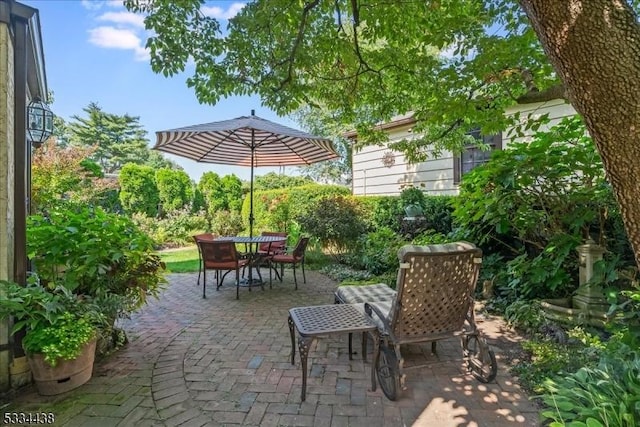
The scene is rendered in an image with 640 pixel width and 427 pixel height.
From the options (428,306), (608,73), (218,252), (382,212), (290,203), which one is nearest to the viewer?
(608,73)

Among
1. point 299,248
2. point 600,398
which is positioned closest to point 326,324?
point 600,398

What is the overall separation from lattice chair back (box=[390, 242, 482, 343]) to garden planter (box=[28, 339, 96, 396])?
8.34 feet

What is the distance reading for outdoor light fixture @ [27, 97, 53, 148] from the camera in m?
4.16

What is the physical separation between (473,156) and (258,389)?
6779 mm

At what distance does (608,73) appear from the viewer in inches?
49.1

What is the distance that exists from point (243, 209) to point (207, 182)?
6.39ft

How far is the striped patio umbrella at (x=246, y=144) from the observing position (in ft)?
16.9

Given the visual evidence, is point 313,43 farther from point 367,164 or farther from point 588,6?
point 367,164

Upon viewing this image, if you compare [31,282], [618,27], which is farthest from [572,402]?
[31,282]

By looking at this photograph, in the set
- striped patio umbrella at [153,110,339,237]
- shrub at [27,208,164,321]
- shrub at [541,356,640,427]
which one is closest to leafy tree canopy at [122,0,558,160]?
striped patio umbrella at [153,110,339,237]

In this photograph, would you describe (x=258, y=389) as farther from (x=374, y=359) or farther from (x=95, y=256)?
(x=95, y=256)

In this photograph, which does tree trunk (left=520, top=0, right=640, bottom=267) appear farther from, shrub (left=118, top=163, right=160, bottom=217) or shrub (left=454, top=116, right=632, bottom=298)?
shrub (left=118, top=163, right=160, bottom=217)

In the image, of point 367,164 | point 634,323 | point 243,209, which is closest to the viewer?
point 634,323

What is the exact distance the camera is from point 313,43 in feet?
14.9
